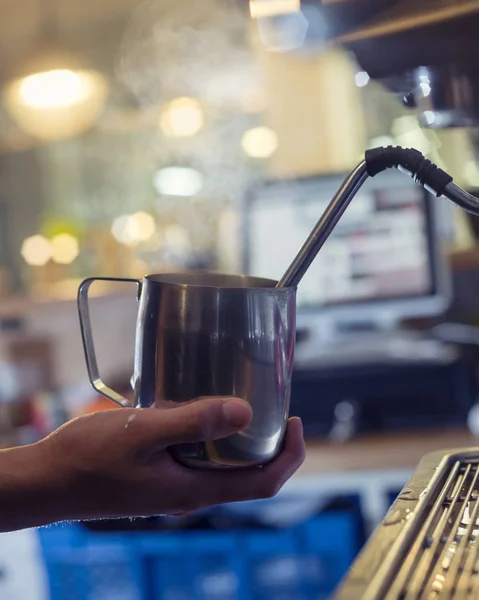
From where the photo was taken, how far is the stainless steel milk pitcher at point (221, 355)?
507 mm

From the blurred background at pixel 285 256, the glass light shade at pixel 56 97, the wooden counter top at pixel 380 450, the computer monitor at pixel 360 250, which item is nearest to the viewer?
the blurred background at pixel 285 256

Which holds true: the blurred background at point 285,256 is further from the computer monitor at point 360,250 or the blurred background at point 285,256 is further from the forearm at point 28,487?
the forearm at point 28,487

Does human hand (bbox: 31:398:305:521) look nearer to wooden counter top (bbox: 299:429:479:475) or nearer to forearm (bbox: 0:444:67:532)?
forearm (bbox: 0:444:67:532)

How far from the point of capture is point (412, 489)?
50 centimetres

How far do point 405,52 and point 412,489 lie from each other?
0.36 meters

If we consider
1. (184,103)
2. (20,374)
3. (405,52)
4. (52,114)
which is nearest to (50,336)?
(20,374)

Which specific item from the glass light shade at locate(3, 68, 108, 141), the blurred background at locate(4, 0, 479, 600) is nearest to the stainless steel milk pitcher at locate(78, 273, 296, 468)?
the blurred background at locate(4, 0, 479, 600)

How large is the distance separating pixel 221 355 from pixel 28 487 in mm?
161

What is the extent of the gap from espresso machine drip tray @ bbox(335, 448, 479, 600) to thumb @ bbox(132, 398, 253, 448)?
0.34 feet

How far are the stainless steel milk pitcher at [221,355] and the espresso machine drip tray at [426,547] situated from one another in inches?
3.9

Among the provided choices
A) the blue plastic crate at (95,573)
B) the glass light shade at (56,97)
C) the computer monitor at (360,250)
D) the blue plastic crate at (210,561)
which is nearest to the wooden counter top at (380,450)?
the blue plastic crate at (210,561)

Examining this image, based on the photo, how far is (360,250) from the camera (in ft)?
5.36

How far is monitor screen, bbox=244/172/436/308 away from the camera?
1.59m

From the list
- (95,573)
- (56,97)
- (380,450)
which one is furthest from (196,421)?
(56,97)
